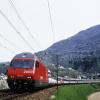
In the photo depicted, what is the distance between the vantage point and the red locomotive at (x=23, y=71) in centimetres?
4434

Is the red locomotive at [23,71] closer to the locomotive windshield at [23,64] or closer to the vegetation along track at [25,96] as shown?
the locomotive windshield at [23,64]

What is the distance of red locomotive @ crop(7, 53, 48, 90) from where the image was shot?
4434cm

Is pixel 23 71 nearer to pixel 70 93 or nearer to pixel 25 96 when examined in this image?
pixel 25 96

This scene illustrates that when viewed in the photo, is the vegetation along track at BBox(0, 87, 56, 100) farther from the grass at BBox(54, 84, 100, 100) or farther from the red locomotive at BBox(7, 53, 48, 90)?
the red locomotive at BBox(7, 53, 48, 90)

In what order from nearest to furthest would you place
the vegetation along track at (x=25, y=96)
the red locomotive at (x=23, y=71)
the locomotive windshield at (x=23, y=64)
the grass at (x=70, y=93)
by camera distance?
1. the vegetation along track at (x=25, y=96)
2. the red locomotive at (x=23, y=71)
3. the grass at (x=70, y=93)
4. the locomotive windshield at (x=23, y=64)

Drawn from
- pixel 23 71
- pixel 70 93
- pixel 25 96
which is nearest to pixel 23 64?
pixel 23 71

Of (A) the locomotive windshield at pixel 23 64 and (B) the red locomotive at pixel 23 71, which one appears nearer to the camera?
(B) the red locomotive at pixel 23 71

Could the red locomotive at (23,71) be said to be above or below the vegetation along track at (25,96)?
above

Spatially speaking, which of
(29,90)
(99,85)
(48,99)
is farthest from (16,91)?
(99,85)

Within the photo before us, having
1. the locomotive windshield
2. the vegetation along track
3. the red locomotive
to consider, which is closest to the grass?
the vegetation along track

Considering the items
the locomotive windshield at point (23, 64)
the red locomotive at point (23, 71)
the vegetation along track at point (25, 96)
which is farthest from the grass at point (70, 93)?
the locomotive windshield at point (23, 64)

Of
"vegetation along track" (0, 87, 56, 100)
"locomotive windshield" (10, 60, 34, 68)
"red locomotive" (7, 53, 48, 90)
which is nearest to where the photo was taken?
"vegetation along track" (0, 87, 56, 100)

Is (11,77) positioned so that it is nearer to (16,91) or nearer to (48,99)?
(16,91)

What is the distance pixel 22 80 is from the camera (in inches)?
1746
